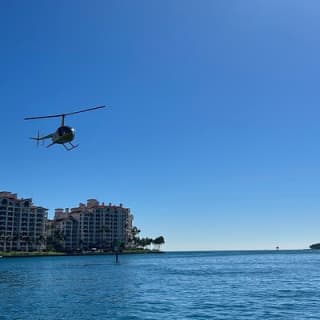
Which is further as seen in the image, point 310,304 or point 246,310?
point 310,304

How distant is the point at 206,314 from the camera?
40.6 metres

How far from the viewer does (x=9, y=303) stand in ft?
164

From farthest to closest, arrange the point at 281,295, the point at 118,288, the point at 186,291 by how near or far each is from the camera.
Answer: the point at 118,288, the point at 186,291, the point at 281,295

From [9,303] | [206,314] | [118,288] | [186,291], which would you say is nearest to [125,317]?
[206,314]

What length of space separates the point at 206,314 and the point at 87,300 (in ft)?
52.4

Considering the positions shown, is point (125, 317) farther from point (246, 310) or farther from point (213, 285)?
point (213, 285)

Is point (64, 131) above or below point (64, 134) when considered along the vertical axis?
above

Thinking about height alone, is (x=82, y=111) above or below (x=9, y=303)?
above

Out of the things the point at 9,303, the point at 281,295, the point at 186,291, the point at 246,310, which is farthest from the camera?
the point at 186,291

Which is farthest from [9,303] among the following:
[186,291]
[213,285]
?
[213,285]

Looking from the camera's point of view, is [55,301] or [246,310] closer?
[246,310]

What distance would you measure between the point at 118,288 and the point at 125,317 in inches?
994

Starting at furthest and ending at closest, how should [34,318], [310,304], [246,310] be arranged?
[310,304]
[246,310]
[34,318]

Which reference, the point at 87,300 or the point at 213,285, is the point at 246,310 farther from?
the point at 213,285
